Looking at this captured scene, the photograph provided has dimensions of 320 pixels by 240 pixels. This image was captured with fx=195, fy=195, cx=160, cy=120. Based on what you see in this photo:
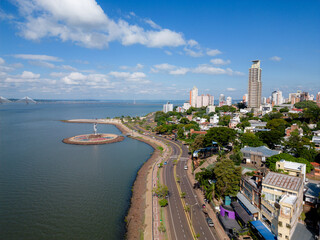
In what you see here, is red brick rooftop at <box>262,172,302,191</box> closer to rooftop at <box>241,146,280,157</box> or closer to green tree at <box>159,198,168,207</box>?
green tree at <box>159,198,168,207</box>

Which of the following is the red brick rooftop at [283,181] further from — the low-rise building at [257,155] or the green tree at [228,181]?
the low-rise building at [257,155]

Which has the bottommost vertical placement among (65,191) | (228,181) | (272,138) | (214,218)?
(65,191)

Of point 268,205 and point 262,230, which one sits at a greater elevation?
point 268,205

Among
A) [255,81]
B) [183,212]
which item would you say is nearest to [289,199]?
[183,212]

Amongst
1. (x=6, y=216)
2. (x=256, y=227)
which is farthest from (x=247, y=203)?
(x=6, y=216)

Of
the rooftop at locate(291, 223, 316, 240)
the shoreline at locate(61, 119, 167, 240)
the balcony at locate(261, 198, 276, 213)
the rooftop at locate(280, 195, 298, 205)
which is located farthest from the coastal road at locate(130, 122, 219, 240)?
the rooftop at locate(280, 195, 298, 205)

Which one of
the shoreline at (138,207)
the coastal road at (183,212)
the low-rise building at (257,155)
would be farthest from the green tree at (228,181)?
the low-rise building at (257,155)

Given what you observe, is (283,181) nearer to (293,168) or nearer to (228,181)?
(228,181)
